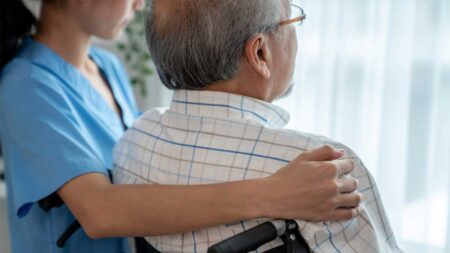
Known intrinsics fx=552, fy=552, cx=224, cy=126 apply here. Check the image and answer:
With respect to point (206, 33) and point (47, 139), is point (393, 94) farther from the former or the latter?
point (47, 139)

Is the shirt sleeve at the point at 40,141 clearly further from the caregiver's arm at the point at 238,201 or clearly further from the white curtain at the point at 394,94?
the white curtain at the point at 394,94

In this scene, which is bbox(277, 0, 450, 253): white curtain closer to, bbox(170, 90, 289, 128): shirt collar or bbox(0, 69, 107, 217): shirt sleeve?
bbox(170, 90, 289, 128): shirt collar

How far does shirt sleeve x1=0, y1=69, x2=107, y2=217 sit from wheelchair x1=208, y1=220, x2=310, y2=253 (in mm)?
434

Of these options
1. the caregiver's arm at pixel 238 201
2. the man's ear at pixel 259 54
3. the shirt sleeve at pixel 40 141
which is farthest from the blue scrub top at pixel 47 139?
the man's ear at pixel 259 54

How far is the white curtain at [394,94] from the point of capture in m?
1.54

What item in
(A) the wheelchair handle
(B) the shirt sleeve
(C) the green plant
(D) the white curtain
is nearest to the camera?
(A) the wheelchair handle

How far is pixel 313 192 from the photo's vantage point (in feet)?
2.97

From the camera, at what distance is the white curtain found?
5.05 feet

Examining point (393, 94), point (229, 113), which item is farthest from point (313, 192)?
point (393, 94)

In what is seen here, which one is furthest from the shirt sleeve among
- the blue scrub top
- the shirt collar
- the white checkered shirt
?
the shirt collar

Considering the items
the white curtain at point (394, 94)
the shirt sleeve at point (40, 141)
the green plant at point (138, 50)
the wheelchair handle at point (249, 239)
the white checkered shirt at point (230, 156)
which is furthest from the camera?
the green plant at point (138, 50)

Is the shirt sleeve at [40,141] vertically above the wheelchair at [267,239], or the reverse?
the shirt sleeve at [40,141]

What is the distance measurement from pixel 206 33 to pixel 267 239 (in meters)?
0.37

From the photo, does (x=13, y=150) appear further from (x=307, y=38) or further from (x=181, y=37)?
(x=307, y=38)
